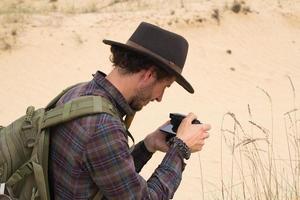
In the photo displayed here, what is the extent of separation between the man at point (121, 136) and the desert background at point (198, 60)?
458cm

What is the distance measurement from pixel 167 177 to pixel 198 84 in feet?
30.3

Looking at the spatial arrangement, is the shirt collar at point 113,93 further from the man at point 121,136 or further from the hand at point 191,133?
the hand at point 191,133

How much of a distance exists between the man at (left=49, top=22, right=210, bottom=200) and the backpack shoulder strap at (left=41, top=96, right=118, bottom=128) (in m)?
0.02

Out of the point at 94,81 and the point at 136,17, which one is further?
the point at 136,17

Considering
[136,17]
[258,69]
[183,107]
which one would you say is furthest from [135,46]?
[136,17]

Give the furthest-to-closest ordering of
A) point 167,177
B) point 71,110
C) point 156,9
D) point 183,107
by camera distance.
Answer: point 156,9
point 183,107
point 167,177
point 71,110

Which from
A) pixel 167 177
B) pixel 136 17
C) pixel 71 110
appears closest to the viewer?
pixel 71 110

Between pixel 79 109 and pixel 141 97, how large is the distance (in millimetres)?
280

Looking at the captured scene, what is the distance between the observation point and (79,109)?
1.89m

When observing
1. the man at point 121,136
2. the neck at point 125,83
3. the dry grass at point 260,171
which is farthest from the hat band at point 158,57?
the dry grass at point 260,171

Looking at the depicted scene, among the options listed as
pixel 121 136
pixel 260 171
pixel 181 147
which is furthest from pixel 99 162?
pixel 260 171

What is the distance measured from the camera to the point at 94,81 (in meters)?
2.06

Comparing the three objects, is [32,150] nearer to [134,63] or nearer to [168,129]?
[134,63]

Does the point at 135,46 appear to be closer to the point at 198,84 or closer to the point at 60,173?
the point at 60,173
